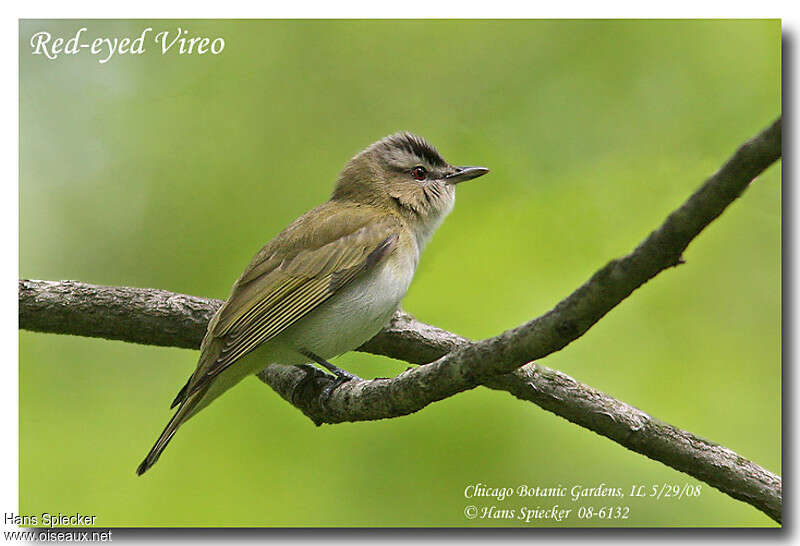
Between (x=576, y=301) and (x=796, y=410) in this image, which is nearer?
(x=576, y=301)

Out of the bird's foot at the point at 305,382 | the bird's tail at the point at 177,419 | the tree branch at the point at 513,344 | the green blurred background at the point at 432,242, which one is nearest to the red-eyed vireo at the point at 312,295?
the bird's tail at the point at 177,419

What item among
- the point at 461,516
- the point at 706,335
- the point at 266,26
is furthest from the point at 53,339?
the point at 706,335

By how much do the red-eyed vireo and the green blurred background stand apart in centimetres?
37

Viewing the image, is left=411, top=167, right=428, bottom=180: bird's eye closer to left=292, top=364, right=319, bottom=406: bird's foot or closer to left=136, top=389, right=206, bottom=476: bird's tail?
left=292, top=364, right=319, bottom=406: bird's foot

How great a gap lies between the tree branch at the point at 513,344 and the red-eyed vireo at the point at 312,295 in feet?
0.80

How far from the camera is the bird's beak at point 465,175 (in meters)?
3.76

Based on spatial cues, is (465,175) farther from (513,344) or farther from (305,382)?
(513,344)

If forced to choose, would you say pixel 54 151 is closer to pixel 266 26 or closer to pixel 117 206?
pixel 117 206

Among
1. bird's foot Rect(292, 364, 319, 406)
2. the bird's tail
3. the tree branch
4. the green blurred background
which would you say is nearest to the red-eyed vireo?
the bird's tail

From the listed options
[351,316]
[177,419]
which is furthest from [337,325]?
[177,419]

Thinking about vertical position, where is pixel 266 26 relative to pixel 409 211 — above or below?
above

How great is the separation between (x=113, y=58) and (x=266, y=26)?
71cm

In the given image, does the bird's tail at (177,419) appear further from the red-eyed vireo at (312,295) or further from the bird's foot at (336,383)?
the bird's foot at (336,383)

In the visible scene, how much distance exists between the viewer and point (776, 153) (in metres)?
1.70
